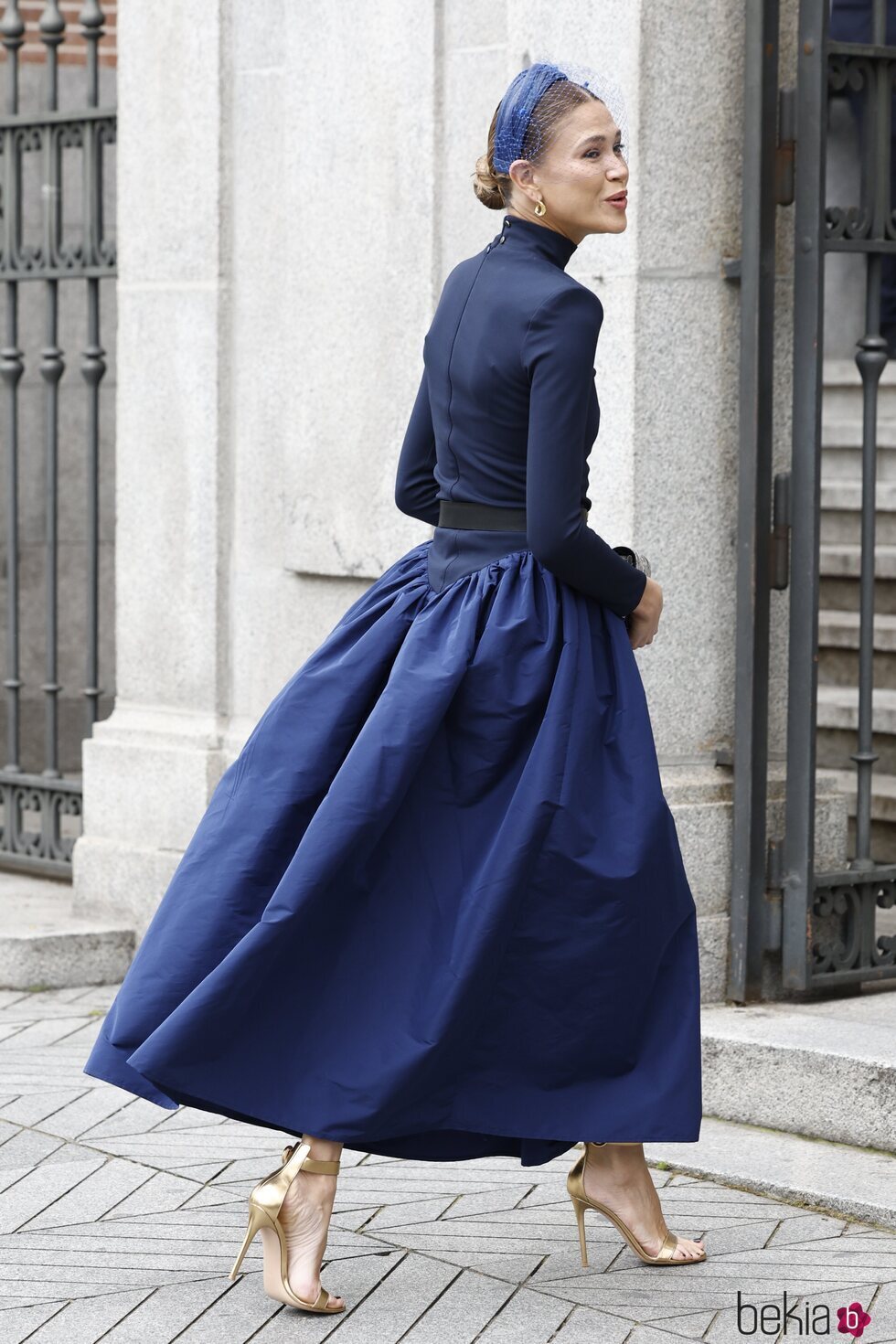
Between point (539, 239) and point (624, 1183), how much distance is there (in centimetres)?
150

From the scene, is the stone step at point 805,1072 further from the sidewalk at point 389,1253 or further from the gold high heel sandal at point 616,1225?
the gold high heel sandal at point 616,1225

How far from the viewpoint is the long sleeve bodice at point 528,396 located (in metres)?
3.32

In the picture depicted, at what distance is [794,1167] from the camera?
425cm

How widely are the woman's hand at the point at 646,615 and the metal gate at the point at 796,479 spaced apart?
1.26 metres

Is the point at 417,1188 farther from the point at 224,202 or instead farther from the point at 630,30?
the point at 224,202

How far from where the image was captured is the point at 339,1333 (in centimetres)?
337

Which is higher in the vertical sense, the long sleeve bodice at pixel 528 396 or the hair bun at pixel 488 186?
the hair bun at pixel 488 186

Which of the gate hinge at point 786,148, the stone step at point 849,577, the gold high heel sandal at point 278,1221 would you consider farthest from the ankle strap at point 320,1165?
the stone step at point 849,577

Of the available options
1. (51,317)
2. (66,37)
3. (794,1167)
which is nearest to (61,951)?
(51,317)

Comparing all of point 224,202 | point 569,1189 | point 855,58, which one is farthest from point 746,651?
point 224,202

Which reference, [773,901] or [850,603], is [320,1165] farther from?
[850,603]

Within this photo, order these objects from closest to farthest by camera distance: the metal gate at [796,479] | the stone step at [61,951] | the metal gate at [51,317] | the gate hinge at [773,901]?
the metal gate at [796,479], the gate hinge at [773,901], the stone step at [61,951], the metal gate at [51,317]

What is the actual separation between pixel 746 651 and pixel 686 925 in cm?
146

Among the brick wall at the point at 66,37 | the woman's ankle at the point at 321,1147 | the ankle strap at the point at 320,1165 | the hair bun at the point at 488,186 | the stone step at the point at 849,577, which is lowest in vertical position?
the ankle strap at the point at 320,1165
